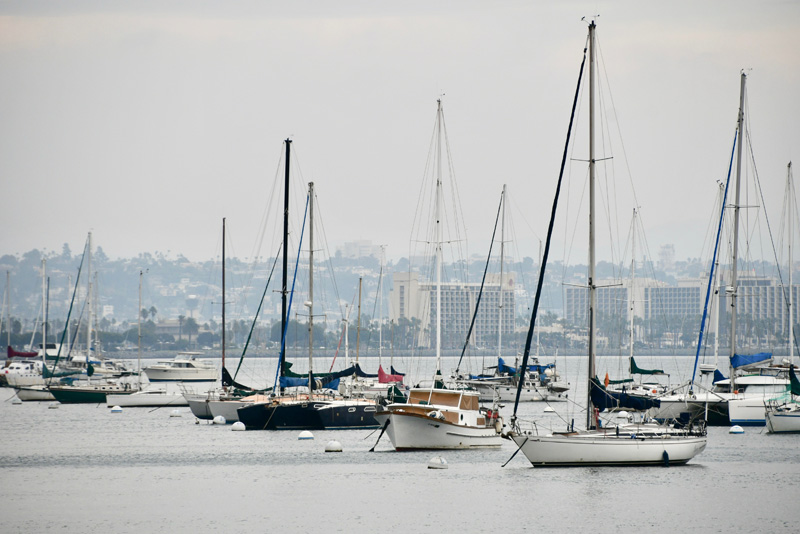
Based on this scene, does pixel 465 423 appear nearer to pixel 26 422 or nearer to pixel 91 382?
pixel 26 422

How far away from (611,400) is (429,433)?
946cm

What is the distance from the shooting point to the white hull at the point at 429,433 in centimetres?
4947

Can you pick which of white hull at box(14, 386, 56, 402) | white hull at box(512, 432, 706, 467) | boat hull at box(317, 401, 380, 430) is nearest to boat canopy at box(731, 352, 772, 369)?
boat hull at box(317, 401, 380, 430)

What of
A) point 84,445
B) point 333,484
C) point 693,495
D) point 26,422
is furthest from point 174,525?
point 26,422

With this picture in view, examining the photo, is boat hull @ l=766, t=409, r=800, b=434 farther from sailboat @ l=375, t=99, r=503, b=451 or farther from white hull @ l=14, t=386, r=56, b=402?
white hull @ l=14, t=386, r=56, b=402

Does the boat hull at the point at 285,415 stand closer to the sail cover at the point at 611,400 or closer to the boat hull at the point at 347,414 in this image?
the boat hull at the point at 347,414

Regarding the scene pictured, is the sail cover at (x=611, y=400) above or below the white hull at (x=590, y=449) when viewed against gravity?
above

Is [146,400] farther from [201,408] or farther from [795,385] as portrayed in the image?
[795,385]

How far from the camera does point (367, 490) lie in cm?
4078

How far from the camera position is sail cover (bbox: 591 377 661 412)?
42.2 m

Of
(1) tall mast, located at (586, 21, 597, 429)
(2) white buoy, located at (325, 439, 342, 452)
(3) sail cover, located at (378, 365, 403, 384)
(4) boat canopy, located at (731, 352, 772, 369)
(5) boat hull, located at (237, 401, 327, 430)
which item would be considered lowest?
(2) white buoy, located at (325, 439, 342, 452)

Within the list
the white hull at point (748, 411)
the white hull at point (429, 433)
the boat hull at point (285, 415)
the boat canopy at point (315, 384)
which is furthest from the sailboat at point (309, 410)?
the white hull at point (748, 411)

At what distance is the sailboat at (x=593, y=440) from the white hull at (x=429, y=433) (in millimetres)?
7060

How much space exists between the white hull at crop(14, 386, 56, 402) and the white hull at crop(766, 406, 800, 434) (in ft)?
203
